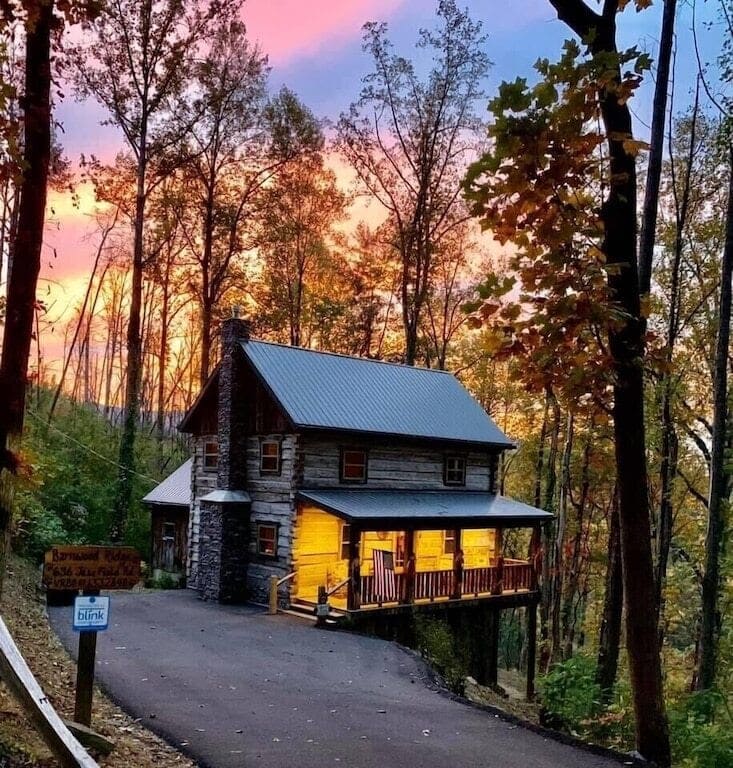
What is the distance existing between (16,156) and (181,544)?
63.9 feet

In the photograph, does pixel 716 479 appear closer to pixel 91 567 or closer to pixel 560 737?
pixel 560 737

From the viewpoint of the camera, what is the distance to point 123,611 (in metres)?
15.6

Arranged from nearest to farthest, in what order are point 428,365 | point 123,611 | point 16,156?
1. point 16,156
2. point 123,611
3. point 428,365

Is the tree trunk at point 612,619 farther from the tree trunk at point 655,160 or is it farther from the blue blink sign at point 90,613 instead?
the blue blink sign at point 90,613

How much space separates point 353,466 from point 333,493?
3.86ft

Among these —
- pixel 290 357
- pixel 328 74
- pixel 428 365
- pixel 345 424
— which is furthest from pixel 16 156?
pixel 428 365

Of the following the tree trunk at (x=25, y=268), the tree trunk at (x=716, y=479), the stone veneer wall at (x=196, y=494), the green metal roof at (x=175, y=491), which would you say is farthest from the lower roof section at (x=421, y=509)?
the tree trunk at (x=25, y=268)

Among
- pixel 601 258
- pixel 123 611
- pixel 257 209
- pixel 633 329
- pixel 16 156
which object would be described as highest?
pixel 257 209

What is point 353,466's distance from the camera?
1908cm

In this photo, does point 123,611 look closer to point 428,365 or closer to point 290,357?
point 290,357

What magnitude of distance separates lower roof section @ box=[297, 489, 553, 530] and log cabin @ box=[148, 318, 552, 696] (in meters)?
0.05

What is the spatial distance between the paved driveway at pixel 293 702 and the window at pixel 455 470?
7.77 m

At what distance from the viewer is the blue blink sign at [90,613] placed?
6031 mm

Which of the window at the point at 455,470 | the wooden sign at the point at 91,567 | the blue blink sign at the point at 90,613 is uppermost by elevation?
the window at the point at 455,470
